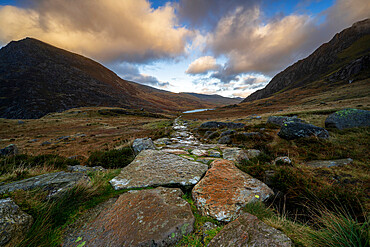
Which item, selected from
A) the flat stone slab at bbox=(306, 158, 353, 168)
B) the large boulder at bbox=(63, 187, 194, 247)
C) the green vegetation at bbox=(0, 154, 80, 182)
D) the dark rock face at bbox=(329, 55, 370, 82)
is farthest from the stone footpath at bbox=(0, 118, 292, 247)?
the dark rock face at bbox=(329, 55, 370, 82)

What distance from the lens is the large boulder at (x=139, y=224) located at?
1.97 metres

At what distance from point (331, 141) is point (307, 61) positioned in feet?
711

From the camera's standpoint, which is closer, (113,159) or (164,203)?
(164,203)

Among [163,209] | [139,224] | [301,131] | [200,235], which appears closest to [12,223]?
[139,224]

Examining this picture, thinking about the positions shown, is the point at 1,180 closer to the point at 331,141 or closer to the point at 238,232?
the point at 238,232

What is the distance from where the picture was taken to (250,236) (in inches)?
72.0

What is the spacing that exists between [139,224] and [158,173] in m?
1.85

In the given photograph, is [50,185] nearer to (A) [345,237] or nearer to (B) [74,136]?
(A) [345,237]

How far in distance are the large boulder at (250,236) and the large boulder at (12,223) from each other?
8.54ft

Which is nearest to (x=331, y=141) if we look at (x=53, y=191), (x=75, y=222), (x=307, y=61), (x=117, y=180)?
(x=117, y=180)

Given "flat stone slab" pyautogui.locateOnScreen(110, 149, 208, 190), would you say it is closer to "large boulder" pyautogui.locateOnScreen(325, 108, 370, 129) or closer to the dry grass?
the dry grass

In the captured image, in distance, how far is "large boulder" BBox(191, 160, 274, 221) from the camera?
2619 millimetres

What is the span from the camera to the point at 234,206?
2.71m

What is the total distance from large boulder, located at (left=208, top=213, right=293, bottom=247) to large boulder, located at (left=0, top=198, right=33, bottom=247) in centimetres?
260
